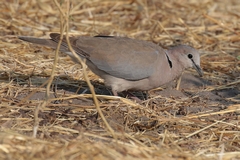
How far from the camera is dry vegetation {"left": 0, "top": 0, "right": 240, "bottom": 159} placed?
365 centimetres

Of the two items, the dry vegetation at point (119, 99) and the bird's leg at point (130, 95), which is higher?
the dry vegetation at point (119, 99)

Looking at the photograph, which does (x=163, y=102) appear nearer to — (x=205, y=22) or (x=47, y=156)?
(x=47, y=156)

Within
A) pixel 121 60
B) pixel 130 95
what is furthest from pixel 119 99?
pixel 130 95

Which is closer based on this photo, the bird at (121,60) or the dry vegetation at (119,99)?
the dry vegetation at (119,99)

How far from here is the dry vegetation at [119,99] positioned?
144 inches

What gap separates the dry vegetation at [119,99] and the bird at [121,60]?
244 mm

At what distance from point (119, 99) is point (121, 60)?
464 mm

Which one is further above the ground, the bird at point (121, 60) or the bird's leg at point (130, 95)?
the bird at point (121, 60)

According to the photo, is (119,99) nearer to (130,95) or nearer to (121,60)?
(121,60)

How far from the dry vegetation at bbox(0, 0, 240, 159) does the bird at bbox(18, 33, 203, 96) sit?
0.80 feet

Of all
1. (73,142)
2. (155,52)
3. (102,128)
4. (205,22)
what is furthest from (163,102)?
(205,22)

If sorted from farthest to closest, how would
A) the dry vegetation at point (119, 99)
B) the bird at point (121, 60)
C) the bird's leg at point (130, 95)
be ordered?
the bird's leg at point (130, 95) < the bird at point (121, 60) < the dry vegetation at point (119, 99)

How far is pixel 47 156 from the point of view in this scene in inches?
129

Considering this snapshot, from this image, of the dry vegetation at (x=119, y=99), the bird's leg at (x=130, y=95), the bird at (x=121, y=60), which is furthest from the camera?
the bird's leg at (x=130, y=95)
